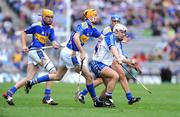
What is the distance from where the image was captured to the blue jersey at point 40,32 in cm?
2138

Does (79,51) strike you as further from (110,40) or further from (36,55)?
(36,55)

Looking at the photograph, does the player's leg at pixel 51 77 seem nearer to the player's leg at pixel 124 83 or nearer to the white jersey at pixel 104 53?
the white jersey at pixel 104 53

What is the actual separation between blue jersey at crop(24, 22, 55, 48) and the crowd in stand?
21.5m

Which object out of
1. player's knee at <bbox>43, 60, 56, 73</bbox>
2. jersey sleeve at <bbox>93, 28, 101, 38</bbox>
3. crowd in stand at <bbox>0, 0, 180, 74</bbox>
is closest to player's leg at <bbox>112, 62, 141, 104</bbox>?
jersey sleeve at <bbox>93, 28, 101, 38</bbox>

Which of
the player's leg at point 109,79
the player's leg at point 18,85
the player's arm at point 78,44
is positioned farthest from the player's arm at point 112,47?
the player's leg at point 18,85

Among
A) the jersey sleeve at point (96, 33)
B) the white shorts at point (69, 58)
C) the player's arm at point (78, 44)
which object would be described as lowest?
the white shorts at point (69, 58)

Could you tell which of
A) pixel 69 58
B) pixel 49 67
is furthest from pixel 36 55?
pixel 69 58

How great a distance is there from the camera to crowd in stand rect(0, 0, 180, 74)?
43.6 metres

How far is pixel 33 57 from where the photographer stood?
2134 centimetres

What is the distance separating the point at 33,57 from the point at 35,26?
83cm

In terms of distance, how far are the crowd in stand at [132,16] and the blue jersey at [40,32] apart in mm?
21488

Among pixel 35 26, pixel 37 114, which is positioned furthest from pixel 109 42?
pixel 37 114

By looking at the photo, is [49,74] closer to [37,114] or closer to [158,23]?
[37,114]

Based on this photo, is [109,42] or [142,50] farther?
[142,50]
